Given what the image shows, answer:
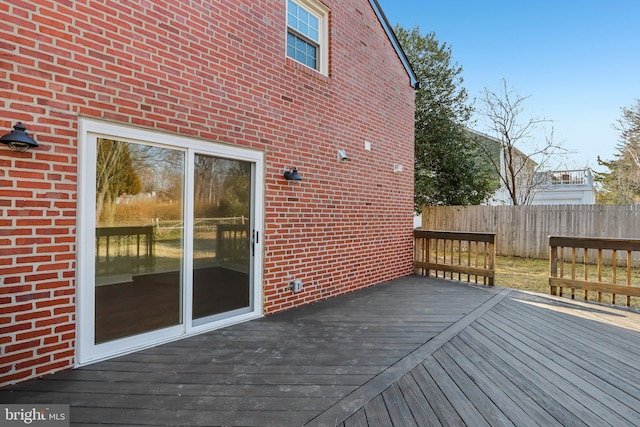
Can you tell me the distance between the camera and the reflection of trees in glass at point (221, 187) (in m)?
3.43

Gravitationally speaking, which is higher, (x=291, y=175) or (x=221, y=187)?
(x=291, y=175)

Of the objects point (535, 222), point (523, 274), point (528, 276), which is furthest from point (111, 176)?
point (535, 222)

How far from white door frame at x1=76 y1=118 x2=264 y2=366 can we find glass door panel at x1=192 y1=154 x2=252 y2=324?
9 cm

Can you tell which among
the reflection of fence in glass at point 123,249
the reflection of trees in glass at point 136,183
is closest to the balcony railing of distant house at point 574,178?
the reflection of trees in glass at point 136,183

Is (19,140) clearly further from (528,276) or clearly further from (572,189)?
(572,189)

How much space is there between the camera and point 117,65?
2.77m

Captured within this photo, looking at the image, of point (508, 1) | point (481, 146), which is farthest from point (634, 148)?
point (508, 1)

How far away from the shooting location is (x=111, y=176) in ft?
9.32

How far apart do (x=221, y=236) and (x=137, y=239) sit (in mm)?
869

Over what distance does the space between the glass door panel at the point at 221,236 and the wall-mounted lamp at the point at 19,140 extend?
53.6 inches

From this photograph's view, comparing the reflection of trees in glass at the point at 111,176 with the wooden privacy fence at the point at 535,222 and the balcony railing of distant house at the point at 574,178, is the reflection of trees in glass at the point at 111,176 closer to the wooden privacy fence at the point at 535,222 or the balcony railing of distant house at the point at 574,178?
the wooden privacy fence at the point at 535,222

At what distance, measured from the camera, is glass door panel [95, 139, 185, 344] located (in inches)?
110

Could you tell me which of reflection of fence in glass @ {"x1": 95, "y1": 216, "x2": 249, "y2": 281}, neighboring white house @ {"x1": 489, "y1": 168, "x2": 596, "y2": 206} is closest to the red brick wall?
reflection of fence in glass @ {"x1": 95, "y1": 216, "x2": 249, "y2": 281}

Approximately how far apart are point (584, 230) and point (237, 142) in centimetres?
999
